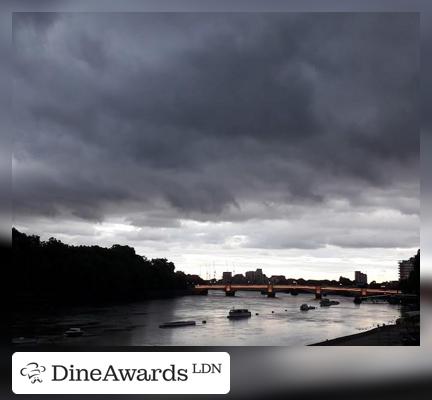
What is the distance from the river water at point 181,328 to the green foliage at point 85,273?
1.59 feet

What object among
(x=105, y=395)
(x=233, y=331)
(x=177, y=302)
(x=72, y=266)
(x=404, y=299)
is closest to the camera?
(x=105, y=395)

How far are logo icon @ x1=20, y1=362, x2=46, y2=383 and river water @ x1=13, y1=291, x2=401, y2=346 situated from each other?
122 inches

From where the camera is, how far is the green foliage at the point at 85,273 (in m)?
11.9

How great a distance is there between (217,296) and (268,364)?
13496 mm

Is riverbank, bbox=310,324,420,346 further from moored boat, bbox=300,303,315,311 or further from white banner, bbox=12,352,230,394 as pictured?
moored boat, bbox=300,303,315,311

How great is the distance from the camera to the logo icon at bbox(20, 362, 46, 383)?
15.6 feet

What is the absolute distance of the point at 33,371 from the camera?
15.7 ft

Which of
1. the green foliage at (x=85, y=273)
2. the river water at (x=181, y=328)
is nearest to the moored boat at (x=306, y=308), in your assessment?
the river water at (x=181, y=328)

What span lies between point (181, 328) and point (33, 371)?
7.13 metres

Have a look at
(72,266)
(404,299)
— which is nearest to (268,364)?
(72,266)

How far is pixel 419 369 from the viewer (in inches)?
207

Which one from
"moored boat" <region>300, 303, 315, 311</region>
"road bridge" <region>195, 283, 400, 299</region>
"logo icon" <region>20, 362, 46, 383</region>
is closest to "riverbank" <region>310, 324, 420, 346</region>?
"road bridge" <region>195, 283, 400, 299</region>

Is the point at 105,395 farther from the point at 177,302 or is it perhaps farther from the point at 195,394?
the point at 177,302

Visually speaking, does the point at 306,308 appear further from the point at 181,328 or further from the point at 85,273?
the point at 85,273
